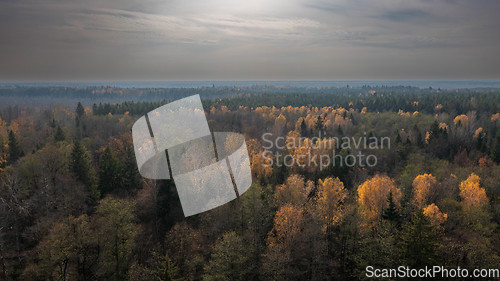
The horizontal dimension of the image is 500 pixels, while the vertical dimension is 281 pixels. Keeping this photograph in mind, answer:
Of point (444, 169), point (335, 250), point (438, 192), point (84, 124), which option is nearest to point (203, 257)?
point (335, 250)

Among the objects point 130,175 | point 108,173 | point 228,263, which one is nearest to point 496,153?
point 228,263

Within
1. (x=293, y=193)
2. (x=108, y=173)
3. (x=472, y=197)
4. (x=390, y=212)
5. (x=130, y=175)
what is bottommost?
(x=472, y=197)

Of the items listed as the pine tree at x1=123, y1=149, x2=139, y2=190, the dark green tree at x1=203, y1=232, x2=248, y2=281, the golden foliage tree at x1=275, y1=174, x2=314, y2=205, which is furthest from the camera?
the pine tree at x1=123, y1=149, x2=139, y2=190

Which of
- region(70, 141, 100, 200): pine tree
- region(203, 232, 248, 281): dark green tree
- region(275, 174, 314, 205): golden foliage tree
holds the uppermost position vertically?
region(70, 141, 100, 200): pine tree

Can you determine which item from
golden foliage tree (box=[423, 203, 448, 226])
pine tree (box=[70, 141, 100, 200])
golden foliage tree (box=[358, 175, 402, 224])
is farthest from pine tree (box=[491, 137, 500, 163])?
pine tree (box=[70, 141, 100, 200])

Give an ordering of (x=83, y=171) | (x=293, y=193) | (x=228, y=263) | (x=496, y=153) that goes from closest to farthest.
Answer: (x=228, y=263) → (x=293, y=193) → (x=83, y=171) → (x=496, y=153)

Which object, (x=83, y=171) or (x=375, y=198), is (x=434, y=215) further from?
(x=83, y=171)

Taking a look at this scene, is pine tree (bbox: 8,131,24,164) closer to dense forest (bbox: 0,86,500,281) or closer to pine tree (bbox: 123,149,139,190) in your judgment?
dense forest (bbox: 0,86,500,281)

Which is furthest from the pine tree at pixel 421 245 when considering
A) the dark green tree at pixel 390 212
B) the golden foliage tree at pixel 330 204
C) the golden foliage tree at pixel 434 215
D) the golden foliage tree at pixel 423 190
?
the golden foliage tree at pixel 423 190

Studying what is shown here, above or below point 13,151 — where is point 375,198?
below
